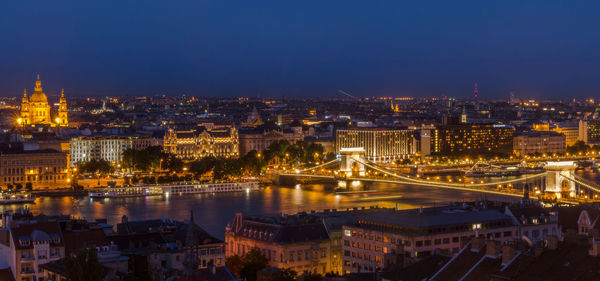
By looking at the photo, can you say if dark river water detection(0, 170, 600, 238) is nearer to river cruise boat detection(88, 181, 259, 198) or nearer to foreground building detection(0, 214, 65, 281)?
river cruise boat detection(88, 181, 259, 198)

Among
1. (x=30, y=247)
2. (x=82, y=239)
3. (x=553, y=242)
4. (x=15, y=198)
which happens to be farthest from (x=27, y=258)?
(x=15, y=198)

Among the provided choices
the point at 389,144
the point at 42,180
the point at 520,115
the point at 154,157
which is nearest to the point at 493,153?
the point at 389,144

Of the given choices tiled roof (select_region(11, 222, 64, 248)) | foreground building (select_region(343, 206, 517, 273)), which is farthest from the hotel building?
tiled roof (select_region(11, 222, 64, 248))

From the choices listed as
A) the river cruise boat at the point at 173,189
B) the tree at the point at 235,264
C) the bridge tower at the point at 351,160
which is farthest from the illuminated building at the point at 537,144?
the tree at the point at 235,264

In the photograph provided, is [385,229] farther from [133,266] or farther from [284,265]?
[133,266]

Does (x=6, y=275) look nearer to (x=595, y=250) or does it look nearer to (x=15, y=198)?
(x=595, y=250)

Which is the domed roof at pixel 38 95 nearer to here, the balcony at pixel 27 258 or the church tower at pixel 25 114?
the church tower at pixel 25 114
